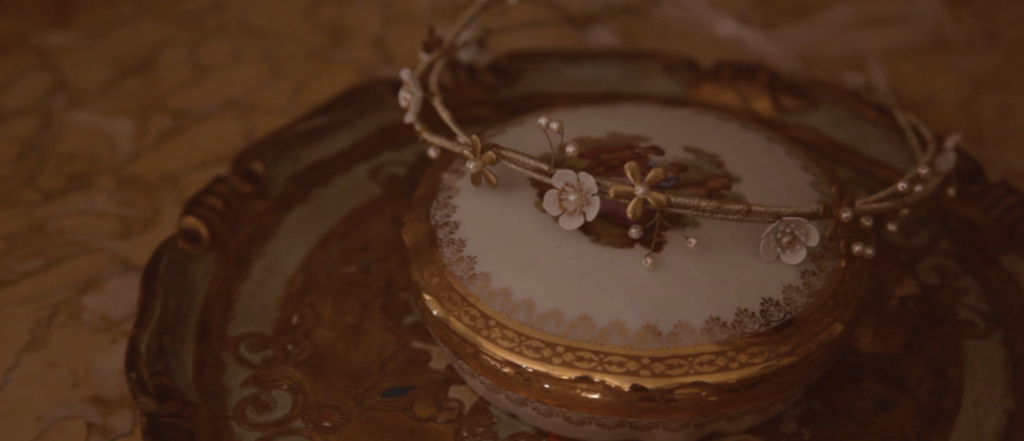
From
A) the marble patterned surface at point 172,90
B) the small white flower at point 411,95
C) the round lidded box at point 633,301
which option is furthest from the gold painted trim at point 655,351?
the marble patterned surface at point 172,90

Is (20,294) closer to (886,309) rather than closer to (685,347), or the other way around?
(685,347)

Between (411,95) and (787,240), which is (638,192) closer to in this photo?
(787,240)

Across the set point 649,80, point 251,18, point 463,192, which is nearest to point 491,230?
point 463,192

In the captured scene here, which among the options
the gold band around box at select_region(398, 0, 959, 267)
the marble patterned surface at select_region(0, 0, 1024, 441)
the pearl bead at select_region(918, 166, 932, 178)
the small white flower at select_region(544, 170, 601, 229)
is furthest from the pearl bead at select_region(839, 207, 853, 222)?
the marble patterned surface at select_region(0, 0, 1024, 441)

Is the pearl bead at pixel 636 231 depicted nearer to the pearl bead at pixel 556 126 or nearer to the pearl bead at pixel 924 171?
the pearl bead at pixel 556 126

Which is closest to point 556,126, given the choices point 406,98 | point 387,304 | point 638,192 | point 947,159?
point 638,192
